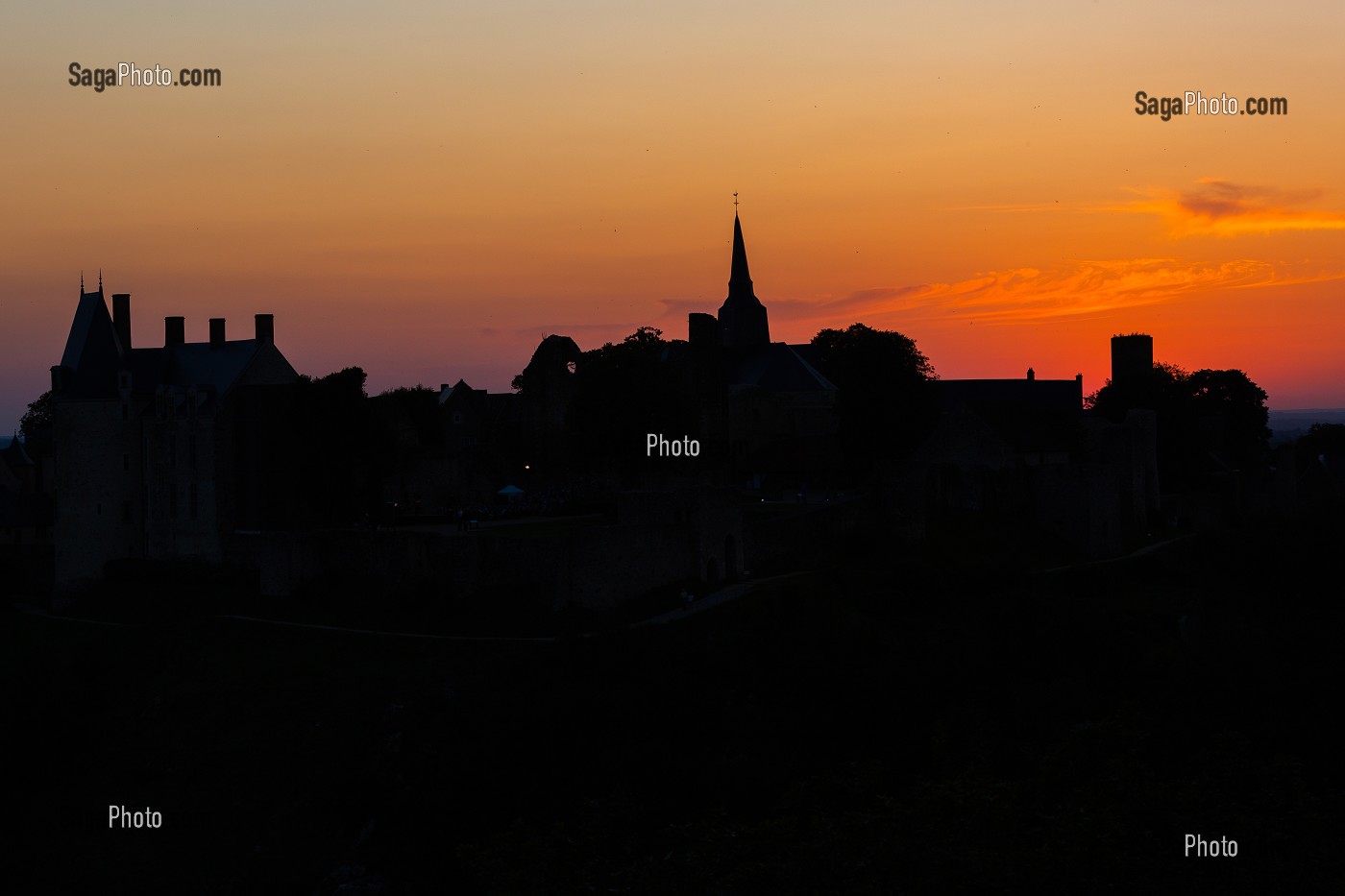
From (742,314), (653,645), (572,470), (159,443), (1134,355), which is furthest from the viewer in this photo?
(742,314)

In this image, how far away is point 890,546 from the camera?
47.3m

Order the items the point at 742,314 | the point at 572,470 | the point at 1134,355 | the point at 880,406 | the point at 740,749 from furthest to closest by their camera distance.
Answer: the point at 742,314 → the point at 1134,355 → the point at 572,470 → the point at 880,406 → the point at 740,749

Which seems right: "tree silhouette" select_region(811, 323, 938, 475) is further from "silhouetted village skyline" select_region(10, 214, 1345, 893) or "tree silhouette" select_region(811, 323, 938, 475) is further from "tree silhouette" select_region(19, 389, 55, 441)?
"tree silhouette" select_region(19, 389, 55, 441)

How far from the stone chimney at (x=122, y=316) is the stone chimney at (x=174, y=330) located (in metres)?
1.33

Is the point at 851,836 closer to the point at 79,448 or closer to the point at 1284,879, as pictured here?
the point at 1284,879

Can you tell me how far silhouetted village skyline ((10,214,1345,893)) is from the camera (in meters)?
28.0

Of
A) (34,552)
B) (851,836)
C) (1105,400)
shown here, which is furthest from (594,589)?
(1105,400)

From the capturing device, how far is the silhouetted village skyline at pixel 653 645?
28.0 metres

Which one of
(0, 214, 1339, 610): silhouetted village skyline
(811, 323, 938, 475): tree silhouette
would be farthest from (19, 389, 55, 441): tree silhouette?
(811, 323, 938, 475): tree silhouette

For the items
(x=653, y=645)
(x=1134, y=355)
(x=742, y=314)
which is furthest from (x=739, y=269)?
(x=653, y=645)

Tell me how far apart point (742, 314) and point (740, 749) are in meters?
79.2

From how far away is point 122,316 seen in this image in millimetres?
55094

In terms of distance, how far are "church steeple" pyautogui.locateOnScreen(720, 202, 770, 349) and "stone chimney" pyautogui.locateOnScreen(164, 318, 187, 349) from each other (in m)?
56.7

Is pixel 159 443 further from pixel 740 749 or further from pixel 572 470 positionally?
pixel 740 749
